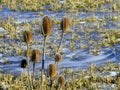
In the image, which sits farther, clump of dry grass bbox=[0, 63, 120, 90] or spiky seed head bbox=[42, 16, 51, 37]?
clump of dry grass bbox=[0, 63, 120, 90]

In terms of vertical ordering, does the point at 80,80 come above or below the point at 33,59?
below

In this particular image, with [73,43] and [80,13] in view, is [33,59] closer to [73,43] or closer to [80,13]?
[73,43]

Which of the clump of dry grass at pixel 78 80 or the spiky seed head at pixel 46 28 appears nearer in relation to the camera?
the spiky seed head at pixel 46 28

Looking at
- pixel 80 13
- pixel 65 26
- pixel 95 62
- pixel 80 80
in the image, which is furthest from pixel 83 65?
pixel 80 13

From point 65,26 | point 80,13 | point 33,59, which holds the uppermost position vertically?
point 65,26

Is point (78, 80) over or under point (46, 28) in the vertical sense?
under

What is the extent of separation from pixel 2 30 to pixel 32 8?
3.24m

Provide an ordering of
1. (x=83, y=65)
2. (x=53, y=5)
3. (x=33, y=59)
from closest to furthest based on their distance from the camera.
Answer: (x=33, y=59) → (x=83, y=65) → (x=53, y=5)

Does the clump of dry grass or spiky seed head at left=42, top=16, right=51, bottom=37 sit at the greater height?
Result: spiky seed head at left=42, top=16, right=51, bottom=37

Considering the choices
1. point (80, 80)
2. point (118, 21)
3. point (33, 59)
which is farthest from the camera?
point (118, 21)

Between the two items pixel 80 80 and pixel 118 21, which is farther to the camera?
pixel 118 21

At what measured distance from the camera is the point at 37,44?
807 centimetres

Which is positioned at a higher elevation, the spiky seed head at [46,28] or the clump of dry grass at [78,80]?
the spiky seed head at [46,28]

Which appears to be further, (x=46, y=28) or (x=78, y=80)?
(x=78, y=80)
